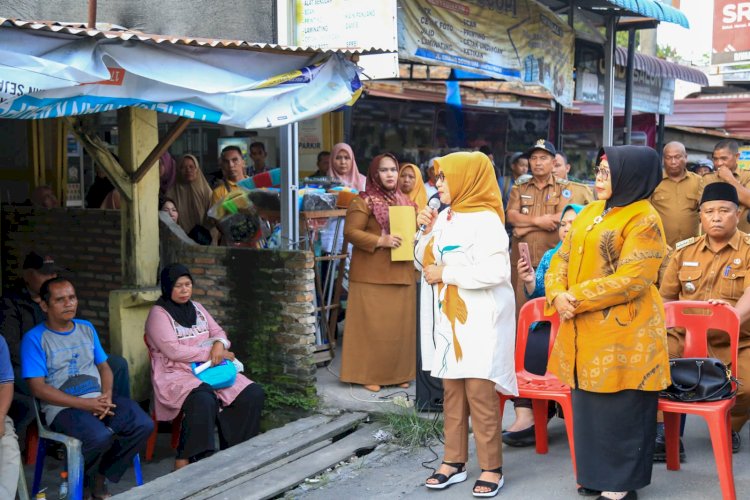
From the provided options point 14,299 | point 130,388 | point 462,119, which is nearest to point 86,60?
point 14,299

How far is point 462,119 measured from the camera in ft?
42.1

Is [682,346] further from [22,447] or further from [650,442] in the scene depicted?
[22,447]

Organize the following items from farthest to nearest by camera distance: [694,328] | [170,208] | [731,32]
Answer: [731,32] → [170,208] → [694,328]

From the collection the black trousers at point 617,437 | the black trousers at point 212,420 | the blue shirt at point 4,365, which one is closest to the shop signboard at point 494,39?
the black trousers at point 212,420

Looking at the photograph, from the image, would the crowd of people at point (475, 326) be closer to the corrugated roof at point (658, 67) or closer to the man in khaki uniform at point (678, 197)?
the man in khaki uniform at point (678, 197)

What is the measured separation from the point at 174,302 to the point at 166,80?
1.62m

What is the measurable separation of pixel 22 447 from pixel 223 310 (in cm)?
166

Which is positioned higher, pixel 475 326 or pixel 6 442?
pixel 475 326

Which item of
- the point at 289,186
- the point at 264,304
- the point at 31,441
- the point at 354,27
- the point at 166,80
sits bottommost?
the point at 31,441

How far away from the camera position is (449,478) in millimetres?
4801

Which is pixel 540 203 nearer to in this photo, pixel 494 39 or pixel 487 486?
pixel 494 39

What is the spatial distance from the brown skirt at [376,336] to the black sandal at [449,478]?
1.85 meters

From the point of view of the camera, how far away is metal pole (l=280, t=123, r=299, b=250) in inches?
258

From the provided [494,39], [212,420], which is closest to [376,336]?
[212,420]
